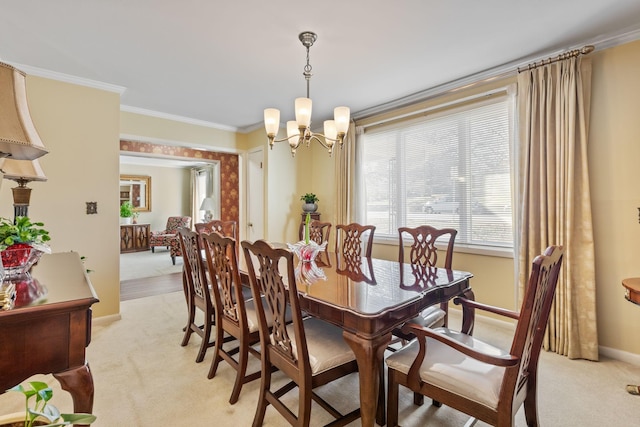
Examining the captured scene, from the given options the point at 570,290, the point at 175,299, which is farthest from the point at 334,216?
the point at 570,290

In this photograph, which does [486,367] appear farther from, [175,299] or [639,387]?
[175,299]

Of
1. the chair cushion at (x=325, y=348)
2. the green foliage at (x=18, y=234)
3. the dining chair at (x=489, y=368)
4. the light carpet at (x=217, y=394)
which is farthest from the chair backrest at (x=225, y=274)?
the dining chair at (x=489, y=368)

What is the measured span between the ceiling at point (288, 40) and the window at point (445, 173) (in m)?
0.50

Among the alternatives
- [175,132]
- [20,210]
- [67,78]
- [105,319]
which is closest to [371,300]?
[20,210]

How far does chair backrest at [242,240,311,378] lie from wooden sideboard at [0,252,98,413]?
69 cm

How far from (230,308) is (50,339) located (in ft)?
3.60

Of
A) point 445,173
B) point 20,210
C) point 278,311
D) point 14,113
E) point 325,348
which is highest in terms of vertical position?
point 445,173

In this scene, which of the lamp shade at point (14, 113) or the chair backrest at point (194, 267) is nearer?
the lamp shade at point (14, 113)

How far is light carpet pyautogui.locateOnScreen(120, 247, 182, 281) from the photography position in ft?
18.5

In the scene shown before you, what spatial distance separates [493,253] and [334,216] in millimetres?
2192

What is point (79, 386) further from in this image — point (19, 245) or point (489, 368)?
point (489, 368)

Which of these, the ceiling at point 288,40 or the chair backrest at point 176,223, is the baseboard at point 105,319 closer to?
the ceiling at point 288,40

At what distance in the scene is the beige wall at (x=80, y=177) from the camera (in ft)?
9.73

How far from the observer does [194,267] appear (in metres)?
2.43
